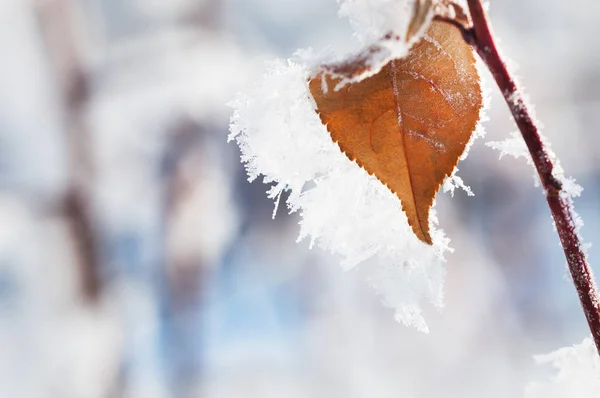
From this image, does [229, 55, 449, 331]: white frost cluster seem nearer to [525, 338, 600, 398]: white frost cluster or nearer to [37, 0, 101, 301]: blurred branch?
[525, 338, 600, 398]: white frost cluster

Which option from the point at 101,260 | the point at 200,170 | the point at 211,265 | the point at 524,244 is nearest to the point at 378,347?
the point at 524,244

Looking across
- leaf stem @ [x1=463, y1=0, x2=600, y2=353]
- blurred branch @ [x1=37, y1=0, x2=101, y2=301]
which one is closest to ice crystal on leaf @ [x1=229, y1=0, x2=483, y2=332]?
leaf stem @ [x1=463, y1=0, x2=600, y2=353]

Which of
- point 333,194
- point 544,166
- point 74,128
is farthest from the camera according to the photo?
point 74,128

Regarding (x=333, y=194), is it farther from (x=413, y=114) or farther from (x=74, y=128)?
(x=74, y=128)

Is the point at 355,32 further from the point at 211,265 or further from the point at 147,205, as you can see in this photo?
the point at 147,205

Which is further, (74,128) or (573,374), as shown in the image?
(74,128)

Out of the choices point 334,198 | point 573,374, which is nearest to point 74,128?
point 334,198

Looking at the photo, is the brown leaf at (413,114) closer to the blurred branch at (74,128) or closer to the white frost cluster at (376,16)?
the white frost cluster at (376,16)
